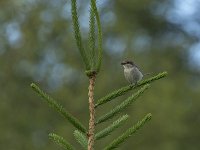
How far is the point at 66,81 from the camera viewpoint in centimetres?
3073

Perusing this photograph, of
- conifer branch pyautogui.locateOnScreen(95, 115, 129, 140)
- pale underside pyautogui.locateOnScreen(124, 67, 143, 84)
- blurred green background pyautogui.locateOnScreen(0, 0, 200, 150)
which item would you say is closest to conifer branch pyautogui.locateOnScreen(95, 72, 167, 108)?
conifer branch pyautogui.locateOnScreen(95, 115, 129, 140)

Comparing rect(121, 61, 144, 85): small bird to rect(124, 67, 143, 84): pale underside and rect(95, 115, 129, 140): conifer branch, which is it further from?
rect(95, 115, 129, 140): conifer branch

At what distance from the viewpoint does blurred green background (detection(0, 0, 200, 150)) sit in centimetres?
2845

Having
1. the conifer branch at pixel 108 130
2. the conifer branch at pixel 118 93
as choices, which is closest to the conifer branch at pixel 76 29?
the conifer branch at pixel 118 93

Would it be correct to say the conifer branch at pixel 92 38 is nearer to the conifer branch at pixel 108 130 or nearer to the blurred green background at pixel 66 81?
the conifer branch at pixel 108 130

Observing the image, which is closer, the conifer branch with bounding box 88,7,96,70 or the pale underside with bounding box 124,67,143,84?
the conifer branch with bounding box 88,7,96,70

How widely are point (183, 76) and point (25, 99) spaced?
29.1 ft

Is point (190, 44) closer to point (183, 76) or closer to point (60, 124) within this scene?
point (183, 76)

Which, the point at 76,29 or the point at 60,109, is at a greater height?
the point at 76,29

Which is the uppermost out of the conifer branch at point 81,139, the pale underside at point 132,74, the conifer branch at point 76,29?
the pale underside at point 132,74

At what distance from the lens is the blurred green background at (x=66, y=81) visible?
28.5 meters

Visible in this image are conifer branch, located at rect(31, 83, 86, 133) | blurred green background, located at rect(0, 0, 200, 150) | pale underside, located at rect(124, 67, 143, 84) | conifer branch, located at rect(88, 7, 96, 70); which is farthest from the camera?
blurred green background, located at rect(0, 0, 200, 150)

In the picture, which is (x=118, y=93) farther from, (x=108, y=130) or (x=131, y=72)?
(x=131, y=72)

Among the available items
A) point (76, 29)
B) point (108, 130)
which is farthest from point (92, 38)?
point (108, 130)
